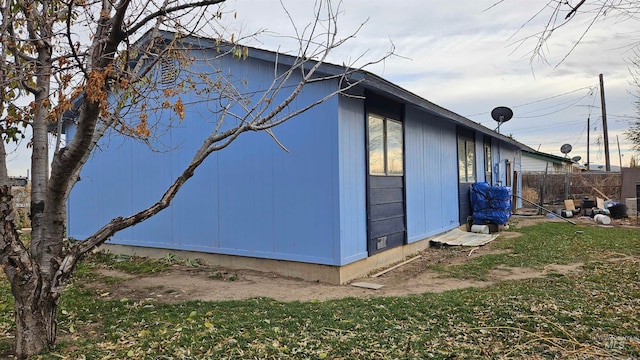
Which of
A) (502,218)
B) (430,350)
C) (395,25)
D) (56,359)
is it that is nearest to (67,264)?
(56,359)

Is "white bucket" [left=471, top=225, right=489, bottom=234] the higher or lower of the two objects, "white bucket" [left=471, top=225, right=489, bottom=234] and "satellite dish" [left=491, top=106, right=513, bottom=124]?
the lower

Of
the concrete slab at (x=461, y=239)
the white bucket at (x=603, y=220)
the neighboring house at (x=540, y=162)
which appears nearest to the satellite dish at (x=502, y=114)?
the white bucket at (x=603, y=220)

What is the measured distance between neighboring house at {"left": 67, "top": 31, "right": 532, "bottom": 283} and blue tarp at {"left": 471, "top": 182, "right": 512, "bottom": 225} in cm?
250

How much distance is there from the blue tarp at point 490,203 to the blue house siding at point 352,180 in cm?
611

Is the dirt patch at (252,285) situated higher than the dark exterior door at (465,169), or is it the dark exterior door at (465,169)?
the dark exterior door at (465,169)

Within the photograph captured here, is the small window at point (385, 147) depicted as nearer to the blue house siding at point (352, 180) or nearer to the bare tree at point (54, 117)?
the blue house siding at point (352, 180)

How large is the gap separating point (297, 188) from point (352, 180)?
831mm

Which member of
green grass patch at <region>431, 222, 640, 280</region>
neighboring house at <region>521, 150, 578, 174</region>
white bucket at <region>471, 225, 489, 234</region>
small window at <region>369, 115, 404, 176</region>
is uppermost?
neighboring house at <region>521, 150, 578, 174</region>

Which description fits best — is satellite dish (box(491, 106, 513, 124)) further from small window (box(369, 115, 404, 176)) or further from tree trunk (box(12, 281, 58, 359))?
tree trunk (box(12, 281, 58, 359))

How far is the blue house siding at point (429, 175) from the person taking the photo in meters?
8.57

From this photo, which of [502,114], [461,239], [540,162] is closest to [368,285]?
[461,239]

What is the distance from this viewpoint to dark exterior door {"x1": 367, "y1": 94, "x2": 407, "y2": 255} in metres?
7.06

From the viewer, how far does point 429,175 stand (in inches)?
375

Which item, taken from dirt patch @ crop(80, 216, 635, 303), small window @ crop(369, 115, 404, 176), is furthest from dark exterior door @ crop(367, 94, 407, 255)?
dirt patch @ crop(80, 216, 635, 303)
